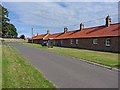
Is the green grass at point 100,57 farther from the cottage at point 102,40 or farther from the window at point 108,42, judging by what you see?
the window at point 108,42

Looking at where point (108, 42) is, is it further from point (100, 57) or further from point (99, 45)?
point (100, 57)

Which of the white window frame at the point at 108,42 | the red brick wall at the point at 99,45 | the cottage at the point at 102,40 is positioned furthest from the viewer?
the white window frame at the point at 108,42

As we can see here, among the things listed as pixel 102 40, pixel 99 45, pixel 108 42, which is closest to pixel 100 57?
pixel 108 42

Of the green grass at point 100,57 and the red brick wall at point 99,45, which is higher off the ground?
the red brick wall at point 99,45

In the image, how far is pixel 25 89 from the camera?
8172 mm

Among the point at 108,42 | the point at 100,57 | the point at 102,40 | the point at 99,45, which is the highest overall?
the point at 102,40

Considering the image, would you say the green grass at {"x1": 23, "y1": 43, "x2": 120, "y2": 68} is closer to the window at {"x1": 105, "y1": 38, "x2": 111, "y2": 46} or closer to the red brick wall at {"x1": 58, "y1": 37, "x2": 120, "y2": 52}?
the red brick wall at {"x1": 58, "y1": 37, "x2": 120, "y2": 52}

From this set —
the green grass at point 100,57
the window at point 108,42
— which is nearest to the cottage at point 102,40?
the window at point 108,42

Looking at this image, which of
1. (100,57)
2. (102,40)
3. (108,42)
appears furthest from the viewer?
(102,40)

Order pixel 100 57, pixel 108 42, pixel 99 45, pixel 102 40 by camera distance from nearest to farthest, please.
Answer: pixel 100 57
pixel 108 42
pixel 102 40
pixel 99 45

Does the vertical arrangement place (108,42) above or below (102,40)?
below

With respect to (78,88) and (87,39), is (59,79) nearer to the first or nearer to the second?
(78,88)

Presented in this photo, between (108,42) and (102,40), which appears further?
(102,40)

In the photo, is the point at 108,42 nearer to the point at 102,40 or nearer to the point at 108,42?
the point at 108,42
